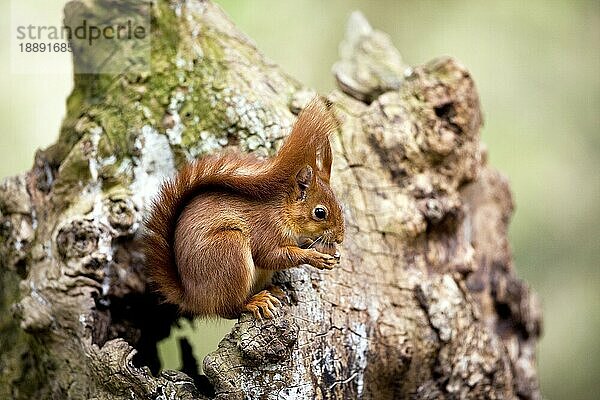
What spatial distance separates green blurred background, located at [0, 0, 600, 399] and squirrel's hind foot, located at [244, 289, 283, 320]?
2804mm

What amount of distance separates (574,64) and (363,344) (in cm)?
323

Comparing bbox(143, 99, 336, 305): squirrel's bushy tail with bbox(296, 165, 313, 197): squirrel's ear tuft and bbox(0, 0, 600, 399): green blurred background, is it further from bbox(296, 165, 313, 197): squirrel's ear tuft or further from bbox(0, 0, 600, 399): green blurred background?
Answer: bbox(0, 0, 600, 399): green blurred background

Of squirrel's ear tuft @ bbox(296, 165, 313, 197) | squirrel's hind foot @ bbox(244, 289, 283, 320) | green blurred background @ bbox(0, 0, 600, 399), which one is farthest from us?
green blurred background @ bbox(0, 0, 600, 399)

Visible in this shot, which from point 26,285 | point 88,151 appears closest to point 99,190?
point 88,151

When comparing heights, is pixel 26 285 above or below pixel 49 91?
below

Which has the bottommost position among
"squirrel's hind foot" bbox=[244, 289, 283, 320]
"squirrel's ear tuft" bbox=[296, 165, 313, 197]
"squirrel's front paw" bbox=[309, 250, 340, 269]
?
"squirrel's hind foot" bbox=[244, 289, 283, 320]

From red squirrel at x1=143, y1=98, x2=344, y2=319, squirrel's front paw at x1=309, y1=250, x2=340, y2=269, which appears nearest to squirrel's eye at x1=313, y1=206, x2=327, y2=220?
red squirrel at x1=143, y1=98, x2=344, y2=319

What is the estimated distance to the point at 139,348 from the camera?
2.22 meters

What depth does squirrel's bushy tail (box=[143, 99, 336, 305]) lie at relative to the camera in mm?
1869

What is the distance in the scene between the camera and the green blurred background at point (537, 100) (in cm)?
448

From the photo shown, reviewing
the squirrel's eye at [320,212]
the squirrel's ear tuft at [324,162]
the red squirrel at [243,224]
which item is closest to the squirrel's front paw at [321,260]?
the red squirrel at [243,224]

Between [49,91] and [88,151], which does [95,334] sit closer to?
[88,151]

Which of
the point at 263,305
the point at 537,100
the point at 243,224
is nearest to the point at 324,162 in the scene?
the point at 243,224

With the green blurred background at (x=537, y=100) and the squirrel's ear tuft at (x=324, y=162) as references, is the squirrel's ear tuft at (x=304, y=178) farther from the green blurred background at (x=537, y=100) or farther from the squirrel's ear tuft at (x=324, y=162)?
the green blurred background at (x=537, y=100)
